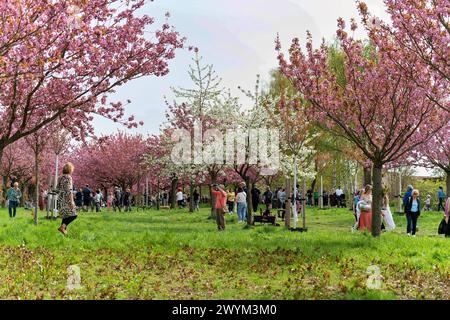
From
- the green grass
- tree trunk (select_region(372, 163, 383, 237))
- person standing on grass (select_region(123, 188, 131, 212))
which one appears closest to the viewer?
the green grass

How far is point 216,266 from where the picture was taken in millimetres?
11586

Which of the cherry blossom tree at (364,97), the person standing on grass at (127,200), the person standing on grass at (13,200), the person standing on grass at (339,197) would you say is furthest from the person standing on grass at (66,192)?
the person standing on grass at (339,197)

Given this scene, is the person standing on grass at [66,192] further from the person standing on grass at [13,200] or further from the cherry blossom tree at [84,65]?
the person standing on grass at [13,200]

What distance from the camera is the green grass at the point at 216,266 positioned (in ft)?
28.3

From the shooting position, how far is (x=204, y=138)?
33656 mm

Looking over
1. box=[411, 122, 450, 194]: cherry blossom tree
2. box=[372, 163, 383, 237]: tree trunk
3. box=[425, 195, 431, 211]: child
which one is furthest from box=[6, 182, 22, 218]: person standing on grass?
box=[425, 195, 431, 211]: child

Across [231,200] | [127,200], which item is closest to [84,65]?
[231,200]

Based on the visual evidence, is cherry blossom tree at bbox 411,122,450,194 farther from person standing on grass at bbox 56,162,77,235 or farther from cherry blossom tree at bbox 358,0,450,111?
person standing on grass at bbox 56,162,77,235

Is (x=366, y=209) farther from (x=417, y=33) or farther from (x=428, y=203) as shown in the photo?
(x=428, y=203)

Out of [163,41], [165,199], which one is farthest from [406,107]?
[165,199]

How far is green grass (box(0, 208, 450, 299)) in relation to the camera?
28.3 ft

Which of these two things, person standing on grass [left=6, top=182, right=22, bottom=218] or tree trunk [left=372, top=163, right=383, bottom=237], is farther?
person standing on grass [left=6, top=182, right=22, bottom=218]
